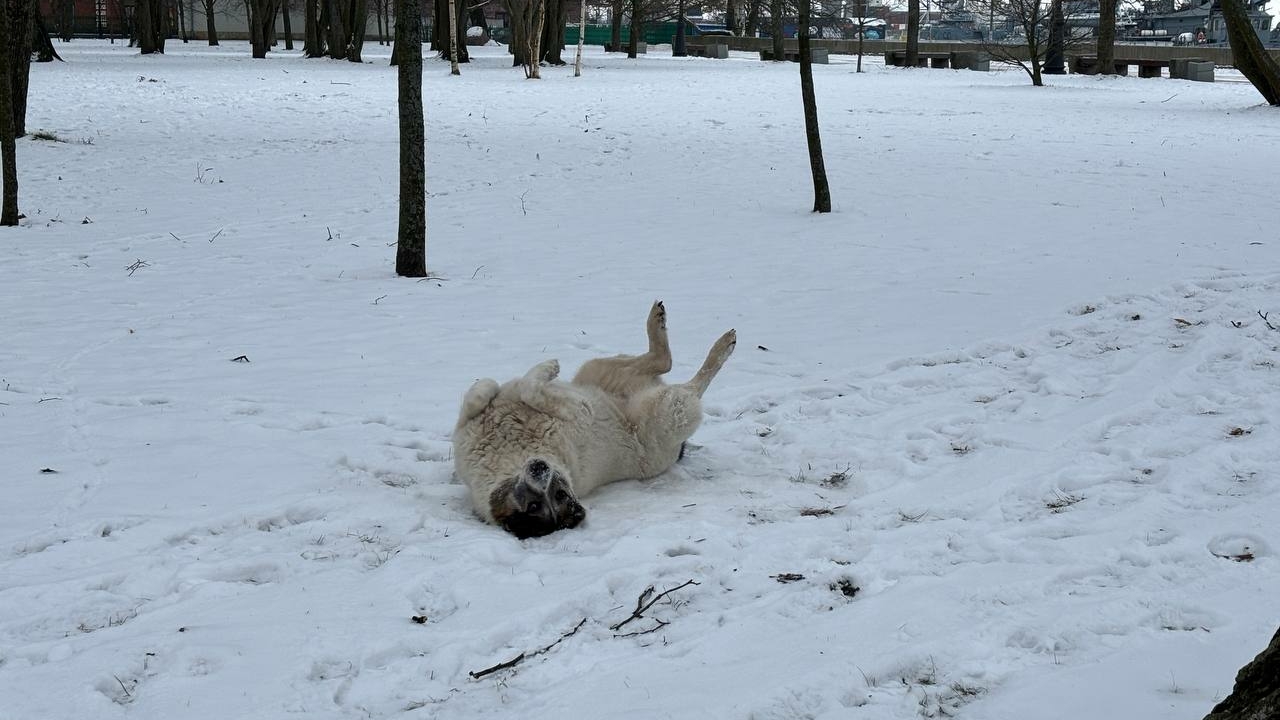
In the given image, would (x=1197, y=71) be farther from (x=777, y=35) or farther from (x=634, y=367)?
(x=634, y=367)

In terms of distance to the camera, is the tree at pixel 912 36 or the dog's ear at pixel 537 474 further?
the tree at pixel 912 36

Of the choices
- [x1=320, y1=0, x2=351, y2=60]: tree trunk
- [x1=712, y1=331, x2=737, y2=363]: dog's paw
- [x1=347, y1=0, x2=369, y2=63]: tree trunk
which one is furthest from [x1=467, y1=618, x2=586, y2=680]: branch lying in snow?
[x1=320, y1=0, x2=351, y2=60]: tree trunk

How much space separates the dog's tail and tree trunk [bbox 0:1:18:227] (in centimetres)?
875

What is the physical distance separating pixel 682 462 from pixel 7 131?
9.65 metres

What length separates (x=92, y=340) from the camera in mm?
7547

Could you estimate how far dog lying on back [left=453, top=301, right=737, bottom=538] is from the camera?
456 cm

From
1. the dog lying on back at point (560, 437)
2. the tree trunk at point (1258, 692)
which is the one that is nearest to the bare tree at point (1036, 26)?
the dog lying on back at point (560, 437)

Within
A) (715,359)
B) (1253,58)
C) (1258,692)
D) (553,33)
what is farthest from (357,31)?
(1258,692)

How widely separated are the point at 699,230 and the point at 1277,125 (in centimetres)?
1399

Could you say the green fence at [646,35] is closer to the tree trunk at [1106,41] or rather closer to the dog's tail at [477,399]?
the tree trunk at [1106,41]

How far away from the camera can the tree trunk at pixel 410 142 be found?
891 cm

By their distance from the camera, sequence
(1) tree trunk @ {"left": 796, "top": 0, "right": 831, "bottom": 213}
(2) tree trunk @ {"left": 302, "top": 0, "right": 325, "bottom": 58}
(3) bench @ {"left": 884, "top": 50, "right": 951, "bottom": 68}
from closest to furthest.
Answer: (1) tree trunk @ {"left": 796, "top": 0, "right": 831, "bottom": 213} → (2) tree trunk @ {"left": 302, "top": 0, "right": 325, "bottom": 58} → (3) bench @ {"left": 884, "top": 50, "right": 951, "bottom": 68}

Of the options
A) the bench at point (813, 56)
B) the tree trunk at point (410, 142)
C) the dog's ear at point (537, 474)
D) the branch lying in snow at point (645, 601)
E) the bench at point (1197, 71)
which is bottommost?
the branch lying in snow at point (645, 601)

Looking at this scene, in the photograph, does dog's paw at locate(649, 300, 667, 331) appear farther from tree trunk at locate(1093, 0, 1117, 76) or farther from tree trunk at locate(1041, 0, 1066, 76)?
tree trunk at locate(1093, 0, 1117, 76)
